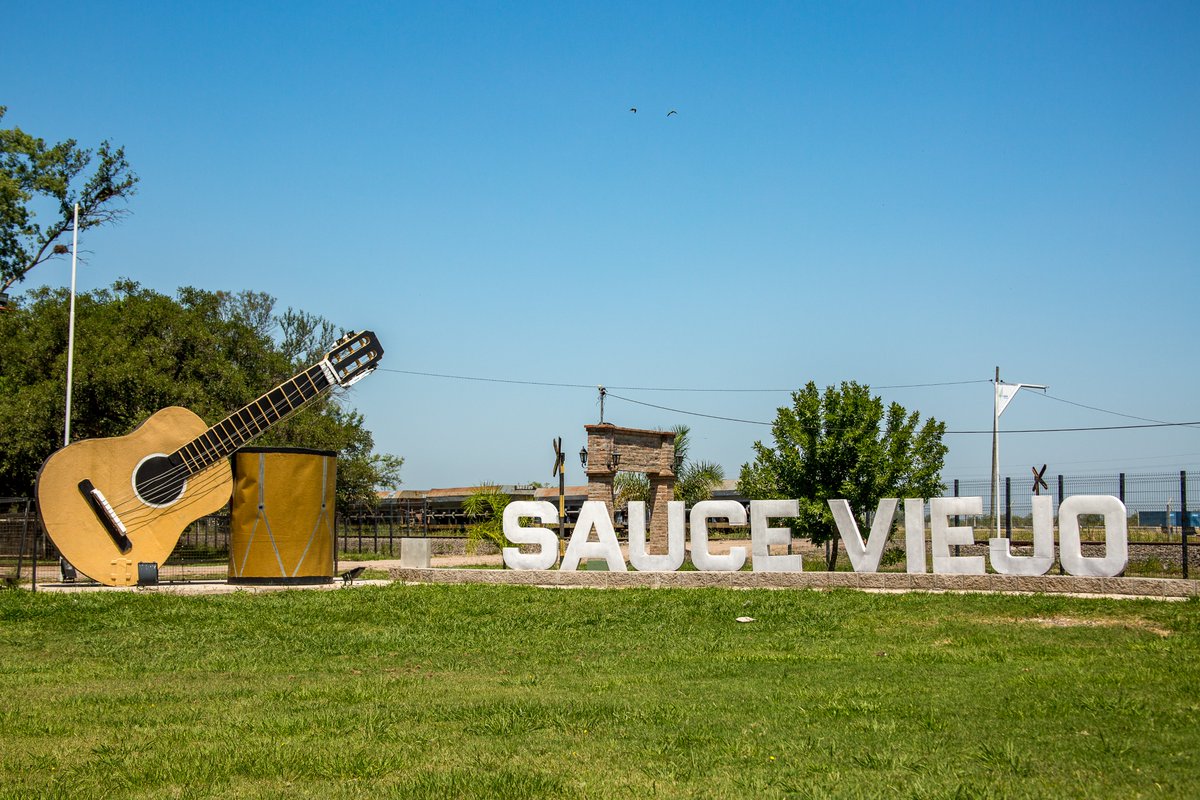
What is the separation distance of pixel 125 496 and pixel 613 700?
1576 cm

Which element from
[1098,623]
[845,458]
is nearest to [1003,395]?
[845,458]

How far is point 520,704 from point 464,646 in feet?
17.5

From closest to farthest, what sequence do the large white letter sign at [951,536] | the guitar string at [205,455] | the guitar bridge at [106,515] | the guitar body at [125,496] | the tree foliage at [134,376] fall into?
1. the large white letter sign at [951,536]
2. the guitar body at [125,496]
3. the guitar bridge at [106,515]
4. the guitar string at [205,455]
5. the tree foliage at [134,376]

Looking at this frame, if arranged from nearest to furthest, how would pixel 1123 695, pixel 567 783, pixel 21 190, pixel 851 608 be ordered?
pixel 567 783
pixel 1123 695
pixel 851 608
pixel 21 190

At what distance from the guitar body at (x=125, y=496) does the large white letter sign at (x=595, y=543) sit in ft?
23.7

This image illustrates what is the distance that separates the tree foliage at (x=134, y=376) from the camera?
34.9 metres

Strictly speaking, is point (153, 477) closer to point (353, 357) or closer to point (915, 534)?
point (353, 357)

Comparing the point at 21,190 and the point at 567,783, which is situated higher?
the point at 21,190

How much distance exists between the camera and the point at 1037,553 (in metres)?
19.5

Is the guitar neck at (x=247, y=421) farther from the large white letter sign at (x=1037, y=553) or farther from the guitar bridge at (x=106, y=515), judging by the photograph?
the large white letter sign at (x=1037, y=553)

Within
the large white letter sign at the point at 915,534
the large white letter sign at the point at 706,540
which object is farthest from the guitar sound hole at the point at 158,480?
the large white letter sign at the point at 915,534

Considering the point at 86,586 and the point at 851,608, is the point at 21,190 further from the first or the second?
the point at 851,608

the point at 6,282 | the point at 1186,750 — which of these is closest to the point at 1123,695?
the point at 1186,750

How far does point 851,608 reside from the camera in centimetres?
1775
